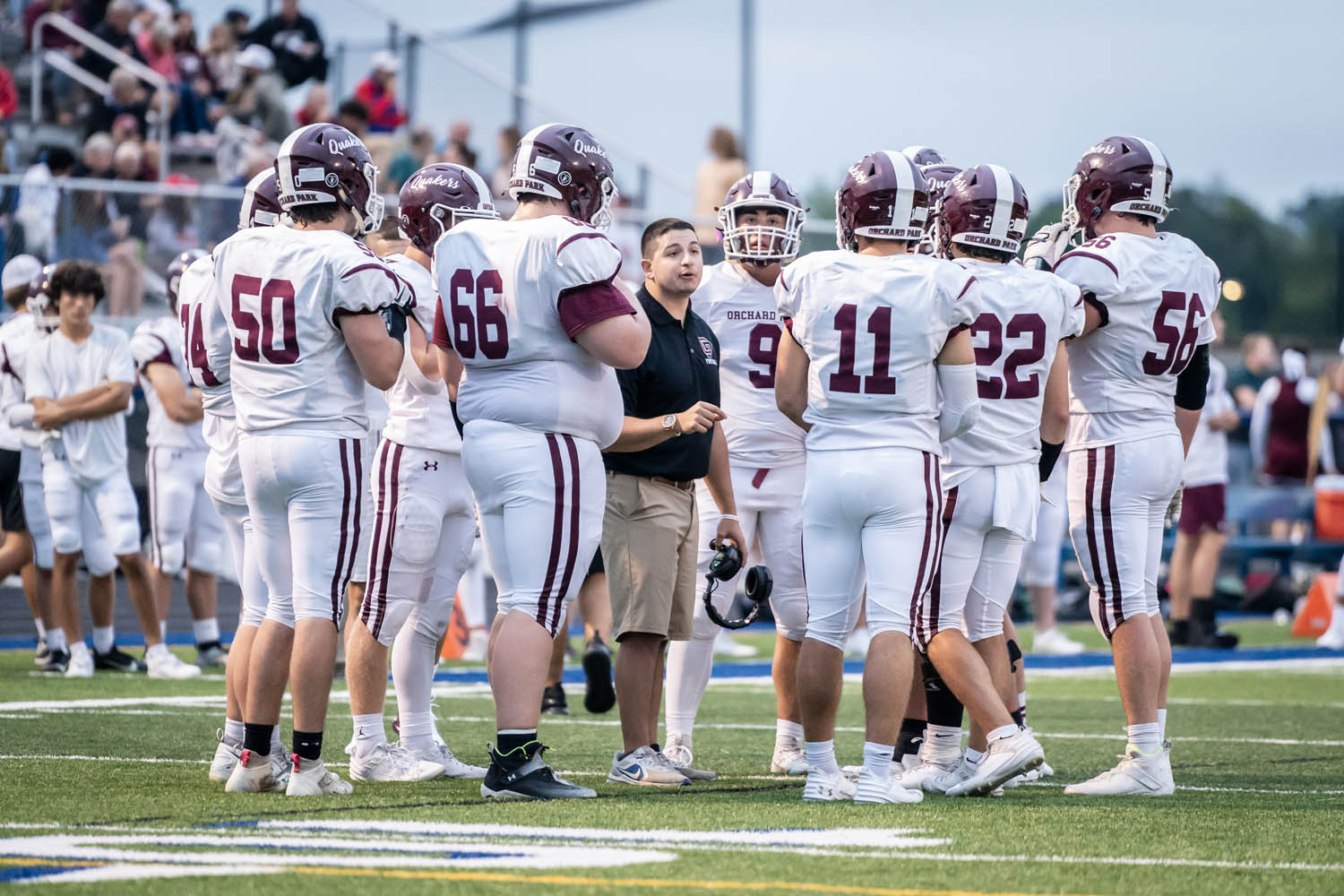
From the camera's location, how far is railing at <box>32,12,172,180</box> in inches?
682

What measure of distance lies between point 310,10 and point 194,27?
118 centimetres

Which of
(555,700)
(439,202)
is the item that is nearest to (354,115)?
(555,700)

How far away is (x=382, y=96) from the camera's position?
744 inches

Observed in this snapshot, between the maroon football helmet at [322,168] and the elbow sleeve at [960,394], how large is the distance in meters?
1.95

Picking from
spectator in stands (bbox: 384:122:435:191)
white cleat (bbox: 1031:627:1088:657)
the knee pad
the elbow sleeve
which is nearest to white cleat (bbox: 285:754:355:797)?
the knee pad

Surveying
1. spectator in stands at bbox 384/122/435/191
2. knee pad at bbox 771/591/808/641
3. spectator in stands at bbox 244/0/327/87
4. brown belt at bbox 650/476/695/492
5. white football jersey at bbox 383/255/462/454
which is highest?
spectator in stands at bbox 244/0/327/87

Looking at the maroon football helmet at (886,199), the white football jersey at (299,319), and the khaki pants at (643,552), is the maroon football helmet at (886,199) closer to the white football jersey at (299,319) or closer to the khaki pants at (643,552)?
the khaki pants at (643,552)

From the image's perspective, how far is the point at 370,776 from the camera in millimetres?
6559

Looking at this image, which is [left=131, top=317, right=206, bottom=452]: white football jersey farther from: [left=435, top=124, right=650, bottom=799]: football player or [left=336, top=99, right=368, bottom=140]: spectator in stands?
[left=336, top=99, right=368, bottom=140]: spectator in stands

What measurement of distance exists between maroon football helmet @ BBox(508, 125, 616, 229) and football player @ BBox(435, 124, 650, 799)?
0.05 feet

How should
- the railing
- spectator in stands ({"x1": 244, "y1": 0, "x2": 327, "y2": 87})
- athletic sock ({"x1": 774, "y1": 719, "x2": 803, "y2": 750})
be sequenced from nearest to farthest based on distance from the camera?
athletic sock ({"x1": 774, "y1": 719, "x2": 803, "y2": 750}), the railing, spectator in stands ({"x1": 244, "y1": 0, "x2": 327, "y2": 87})

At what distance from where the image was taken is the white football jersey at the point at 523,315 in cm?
579

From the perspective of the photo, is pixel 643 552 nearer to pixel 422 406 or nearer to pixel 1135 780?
pixel 422 406

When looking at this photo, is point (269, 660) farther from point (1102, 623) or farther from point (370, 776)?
point (1102, 623)
